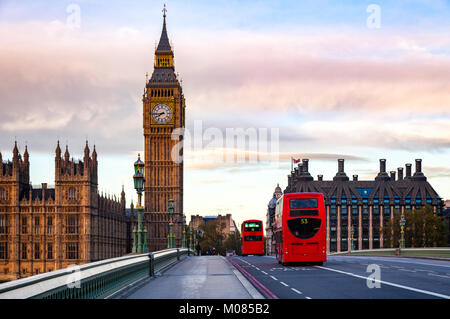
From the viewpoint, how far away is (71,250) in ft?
431

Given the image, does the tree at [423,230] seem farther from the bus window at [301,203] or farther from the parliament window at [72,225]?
the bus window at [301,203]

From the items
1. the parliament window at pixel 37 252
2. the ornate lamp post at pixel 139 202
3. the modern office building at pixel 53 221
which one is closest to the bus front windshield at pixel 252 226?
the ornate lamp post at pixel 139 202

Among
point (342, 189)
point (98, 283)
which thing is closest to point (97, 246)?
point (342, 189)

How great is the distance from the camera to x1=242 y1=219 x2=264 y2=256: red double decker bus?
73.6m

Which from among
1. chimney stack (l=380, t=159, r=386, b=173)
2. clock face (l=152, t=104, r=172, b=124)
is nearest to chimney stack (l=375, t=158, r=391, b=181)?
chimney stack (l=380, t=159, r=386, b=173)

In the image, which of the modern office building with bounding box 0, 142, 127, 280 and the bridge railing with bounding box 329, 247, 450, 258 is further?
the modern office building with bounding box 0, 142, 127, 280

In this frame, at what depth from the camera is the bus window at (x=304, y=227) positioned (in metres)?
35.9

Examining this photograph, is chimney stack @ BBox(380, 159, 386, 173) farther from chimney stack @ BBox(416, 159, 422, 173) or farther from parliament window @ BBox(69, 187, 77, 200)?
parliament window @ BBox(69, 187, 77, 200)

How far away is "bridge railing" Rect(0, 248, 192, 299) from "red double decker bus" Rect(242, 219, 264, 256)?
156ft
